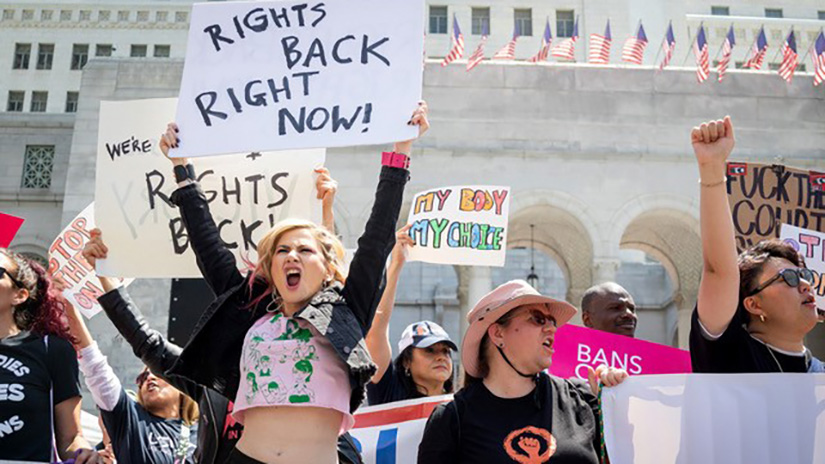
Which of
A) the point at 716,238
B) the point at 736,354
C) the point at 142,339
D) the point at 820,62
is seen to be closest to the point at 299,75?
the point at 142,339

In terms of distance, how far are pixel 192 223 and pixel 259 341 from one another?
2.54ft

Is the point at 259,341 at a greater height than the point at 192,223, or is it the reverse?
the point at 192,223

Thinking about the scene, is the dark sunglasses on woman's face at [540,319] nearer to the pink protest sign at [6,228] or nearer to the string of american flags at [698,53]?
the pink protest sign at [6,228]

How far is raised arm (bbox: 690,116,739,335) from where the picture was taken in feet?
10.5

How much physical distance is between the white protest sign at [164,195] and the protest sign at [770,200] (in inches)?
117

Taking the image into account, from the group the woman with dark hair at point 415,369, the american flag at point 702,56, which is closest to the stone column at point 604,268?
the american flag at point 702,56

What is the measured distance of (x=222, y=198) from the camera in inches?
203

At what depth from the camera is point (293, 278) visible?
10.9 feet

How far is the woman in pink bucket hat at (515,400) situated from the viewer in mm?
3254

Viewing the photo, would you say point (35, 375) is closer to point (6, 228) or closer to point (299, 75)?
point (6, 228)

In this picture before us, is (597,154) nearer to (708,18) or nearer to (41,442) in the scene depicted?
(41,442)

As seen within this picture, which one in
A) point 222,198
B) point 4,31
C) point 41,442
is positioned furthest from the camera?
point 4,31

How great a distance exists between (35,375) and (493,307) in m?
2.01

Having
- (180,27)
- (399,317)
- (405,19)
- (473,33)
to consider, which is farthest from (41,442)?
(180,27)
